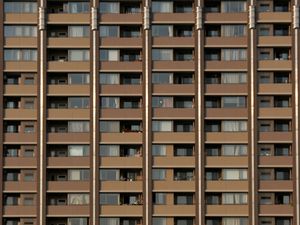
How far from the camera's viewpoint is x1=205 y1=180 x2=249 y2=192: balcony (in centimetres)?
8256

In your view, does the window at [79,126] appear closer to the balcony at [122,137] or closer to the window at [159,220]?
the balcony at [122,137]

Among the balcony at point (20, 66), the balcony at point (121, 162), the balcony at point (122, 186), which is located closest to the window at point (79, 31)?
the balcony at point (20, 66)

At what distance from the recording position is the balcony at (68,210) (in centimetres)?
8225

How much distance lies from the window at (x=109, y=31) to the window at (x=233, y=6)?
11.2 m

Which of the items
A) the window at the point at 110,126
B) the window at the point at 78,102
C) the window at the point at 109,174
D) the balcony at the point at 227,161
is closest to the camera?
the window at the point at 109,174

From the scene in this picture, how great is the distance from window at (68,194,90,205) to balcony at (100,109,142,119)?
26.8 ft

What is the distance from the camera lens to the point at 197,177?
82312 mm

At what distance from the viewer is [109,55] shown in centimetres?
8400

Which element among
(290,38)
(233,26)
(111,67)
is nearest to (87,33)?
(111,67)

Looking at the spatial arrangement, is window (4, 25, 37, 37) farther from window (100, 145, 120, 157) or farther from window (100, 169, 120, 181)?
window (100, 169, 120, 181)

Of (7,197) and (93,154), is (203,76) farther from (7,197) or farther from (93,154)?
(7,197)

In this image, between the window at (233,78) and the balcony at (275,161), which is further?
the window at (233,78)

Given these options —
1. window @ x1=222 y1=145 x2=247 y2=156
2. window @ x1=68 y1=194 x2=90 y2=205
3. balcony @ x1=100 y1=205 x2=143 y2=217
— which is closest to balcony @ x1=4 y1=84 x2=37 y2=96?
window @ x1=68 y1=194 x2=90 y2=205

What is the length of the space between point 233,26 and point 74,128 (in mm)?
19295
